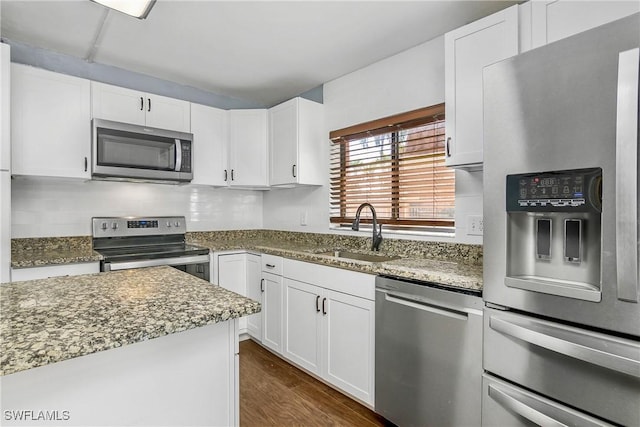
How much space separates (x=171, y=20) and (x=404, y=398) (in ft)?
8.60

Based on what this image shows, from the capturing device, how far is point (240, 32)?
7.38 feet

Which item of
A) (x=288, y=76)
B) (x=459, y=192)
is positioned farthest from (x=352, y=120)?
(x=459, y=192)

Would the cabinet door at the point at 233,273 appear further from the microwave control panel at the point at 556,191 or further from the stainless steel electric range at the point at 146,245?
the microwave control panel at the point at 556,191

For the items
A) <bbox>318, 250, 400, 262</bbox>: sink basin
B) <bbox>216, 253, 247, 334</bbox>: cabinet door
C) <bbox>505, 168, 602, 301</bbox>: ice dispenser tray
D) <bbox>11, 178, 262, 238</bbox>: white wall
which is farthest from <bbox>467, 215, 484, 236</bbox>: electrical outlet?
<bbox>11, 178, 262, 238</bbox>: white wall

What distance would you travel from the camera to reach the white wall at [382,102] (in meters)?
2.13

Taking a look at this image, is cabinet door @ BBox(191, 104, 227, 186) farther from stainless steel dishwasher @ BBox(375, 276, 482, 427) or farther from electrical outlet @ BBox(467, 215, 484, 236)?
electrical outlet @ BBox(467, 215, 484, 236)

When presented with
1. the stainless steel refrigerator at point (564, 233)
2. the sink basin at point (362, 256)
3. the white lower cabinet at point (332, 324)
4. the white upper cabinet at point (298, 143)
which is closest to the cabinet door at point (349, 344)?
the white lower cabinet at point (332, 324)

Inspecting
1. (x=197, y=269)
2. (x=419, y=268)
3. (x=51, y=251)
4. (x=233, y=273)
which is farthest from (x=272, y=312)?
(x=51, y=251)

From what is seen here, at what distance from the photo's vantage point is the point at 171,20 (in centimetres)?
212

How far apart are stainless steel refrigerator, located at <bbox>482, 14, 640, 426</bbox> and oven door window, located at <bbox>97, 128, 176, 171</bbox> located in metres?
2.40

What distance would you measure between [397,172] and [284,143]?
1.13 metres

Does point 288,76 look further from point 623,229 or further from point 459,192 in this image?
point 623,229

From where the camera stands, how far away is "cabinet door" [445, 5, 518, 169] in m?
1.66

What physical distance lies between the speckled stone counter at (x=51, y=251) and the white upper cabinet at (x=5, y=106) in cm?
59
